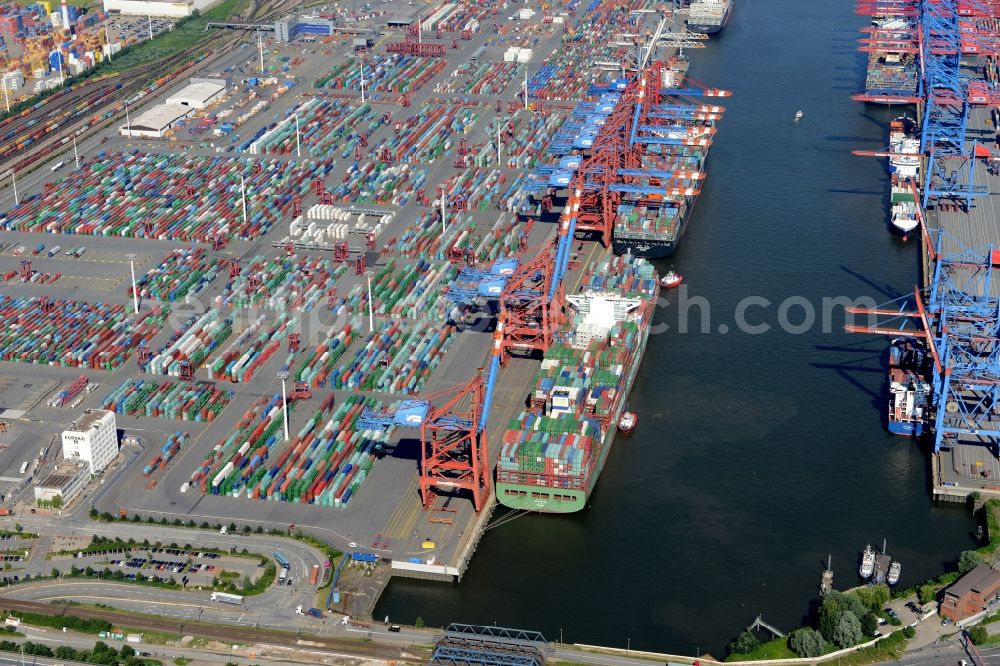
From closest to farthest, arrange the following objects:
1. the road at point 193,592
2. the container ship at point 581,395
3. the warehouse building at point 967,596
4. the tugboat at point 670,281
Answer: the warehouse building at point 967,596, the road at point 193,592, the container ship at point 581,395, the tugboat at point 670,281

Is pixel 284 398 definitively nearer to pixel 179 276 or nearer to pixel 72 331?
pixel 72 331

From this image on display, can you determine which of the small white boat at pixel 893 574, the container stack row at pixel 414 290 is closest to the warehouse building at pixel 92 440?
the container stack row at pixel 414 290

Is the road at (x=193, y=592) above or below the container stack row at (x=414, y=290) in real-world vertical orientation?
below

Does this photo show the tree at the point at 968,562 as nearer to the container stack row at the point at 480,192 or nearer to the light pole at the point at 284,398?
the light pole at the point at 284,398

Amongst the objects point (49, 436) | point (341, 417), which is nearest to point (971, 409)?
point (341, 417)

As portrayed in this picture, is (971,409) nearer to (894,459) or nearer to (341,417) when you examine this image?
(894,459)

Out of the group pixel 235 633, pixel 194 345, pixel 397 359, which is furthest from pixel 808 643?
pixel 194 345
